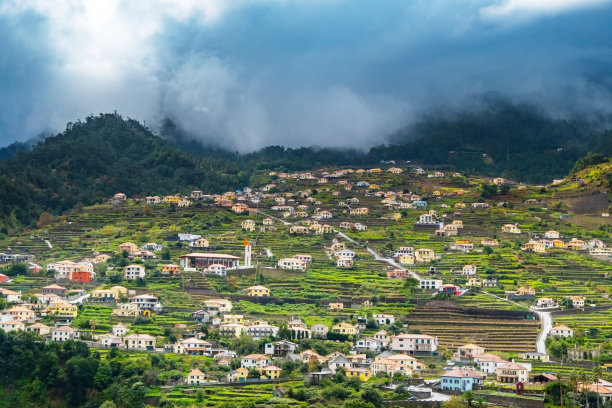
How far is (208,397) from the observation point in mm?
44938

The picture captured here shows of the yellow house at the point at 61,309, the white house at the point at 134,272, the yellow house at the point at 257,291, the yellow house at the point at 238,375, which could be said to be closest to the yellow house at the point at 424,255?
the yellow house at the point at 257,291

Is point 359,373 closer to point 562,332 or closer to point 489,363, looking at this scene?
point 489,363

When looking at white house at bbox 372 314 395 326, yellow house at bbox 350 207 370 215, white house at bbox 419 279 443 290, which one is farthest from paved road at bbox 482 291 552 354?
yellow house at bbox 350 207 370 215

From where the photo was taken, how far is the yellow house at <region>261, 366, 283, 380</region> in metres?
48.3

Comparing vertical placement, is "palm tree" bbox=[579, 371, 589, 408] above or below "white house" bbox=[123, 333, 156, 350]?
below

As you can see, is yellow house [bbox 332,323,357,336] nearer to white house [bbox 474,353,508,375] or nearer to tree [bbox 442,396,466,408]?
white house [bbox 474,353,508,375]

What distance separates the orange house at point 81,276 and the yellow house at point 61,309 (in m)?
6.27

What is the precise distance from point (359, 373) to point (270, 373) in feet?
12.3

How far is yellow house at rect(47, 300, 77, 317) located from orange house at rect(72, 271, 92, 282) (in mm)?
6275

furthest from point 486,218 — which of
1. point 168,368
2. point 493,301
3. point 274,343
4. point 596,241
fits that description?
point 168,368

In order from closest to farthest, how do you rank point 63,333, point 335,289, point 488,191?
1. point 63,333
2. point 335,289
3. point 488,191

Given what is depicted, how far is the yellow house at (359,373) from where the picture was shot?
4772 centimetres

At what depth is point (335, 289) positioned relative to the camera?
6259 cm

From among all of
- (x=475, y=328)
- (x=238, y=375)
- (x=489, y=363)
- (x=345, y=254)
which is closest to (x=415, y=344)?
(x=475, y=328)
